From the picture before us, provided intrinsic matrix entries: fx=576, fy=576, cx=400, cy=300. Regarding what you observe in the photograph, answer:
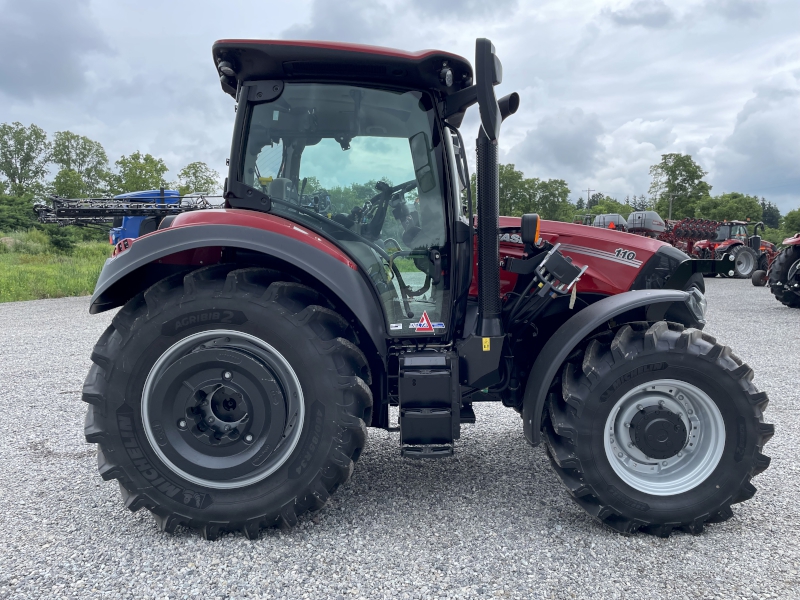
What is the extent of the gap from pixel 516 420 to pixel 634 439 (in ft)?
5.94

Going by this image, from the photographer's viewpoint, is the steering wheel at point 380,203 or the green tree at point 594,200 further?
the green tree at point 594,200

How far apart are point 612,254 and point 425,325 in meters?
1.15

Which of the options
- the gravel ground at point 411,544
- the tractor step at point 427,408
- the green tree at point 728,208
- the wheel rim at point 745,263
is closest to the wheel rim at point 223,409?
the gravel ground at point 411,544

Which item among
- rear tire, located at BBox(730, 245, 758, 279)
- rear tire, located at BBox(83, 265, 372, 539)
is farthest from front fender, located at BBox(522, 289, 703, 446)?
rear tire, located at BBox(730, 245, 758, 279)

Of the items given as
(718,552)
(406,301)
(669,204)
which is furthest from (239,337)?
(669,204)

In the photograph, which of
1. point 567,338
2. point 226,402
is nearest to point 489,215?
point 567,338

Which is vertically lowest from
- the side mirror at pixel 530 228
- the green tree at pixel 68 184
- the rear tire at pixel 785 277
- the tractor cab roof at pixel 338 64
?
the rear tire at pixel 785 277

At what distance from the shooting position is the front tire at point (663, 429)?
2701 mm

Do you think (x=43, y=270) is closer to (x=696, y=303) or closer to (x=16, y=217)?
(x=696, y=303)

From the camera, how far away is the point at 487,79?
2.52 metres

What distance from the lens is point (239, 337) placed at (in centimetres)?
271

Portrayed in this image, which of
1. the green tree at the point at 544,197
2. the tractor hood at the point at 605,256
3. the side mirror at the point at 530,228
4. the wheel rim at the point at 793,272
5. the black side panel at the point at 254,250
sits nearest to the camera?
the black side panel at the point at 254,250

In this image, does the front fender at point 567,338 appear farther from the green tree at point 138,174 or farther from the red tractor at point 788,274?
the green tree at point 138,174

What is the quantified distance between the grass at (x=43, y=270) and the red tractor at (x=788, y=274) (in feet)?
53.6
